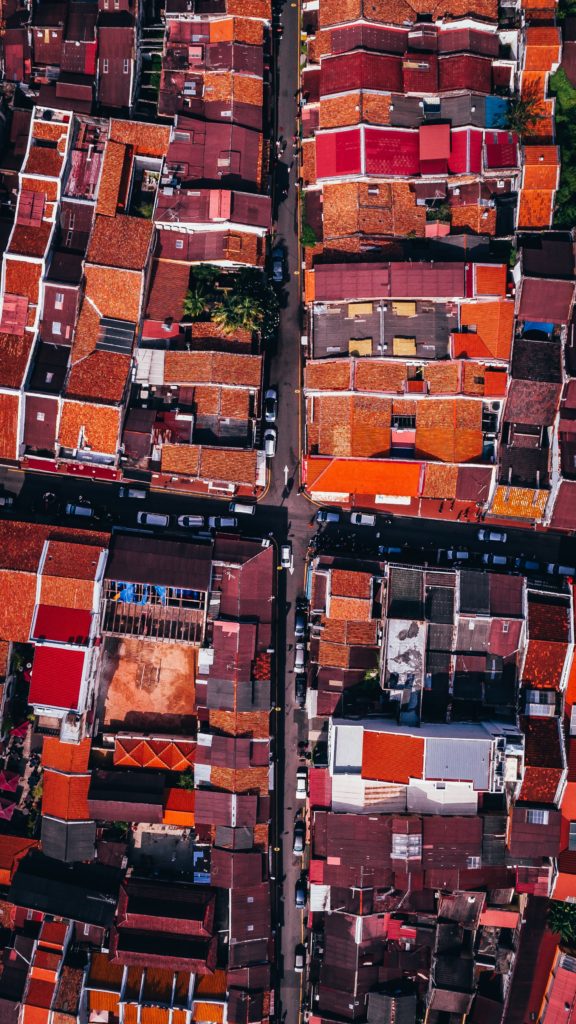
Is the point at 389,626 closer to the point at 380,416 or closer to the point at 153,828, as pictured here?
the point at 380,416

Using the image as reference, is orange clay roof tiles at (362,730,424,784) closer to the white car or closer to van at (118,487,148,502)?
the white car

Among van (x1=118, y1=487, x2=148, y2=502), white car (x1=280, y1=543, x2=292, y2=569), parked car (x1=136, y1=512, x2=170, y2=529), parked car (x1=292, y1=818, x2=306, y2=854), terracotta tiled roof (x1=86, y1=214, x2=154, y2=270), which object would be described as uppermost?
terracotta tiled roof (x1=86, y1=214, x2=154, y2=270)

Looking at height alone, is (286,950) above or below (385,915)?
below

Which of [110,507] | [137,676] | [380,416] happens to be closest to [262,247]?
[380,416]

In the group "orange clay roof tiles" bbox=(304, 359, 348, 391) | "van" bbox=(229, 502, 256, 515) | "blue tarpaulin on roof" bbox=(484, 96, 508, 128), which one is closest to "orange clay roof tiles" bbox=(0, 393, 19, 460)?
"van" bbox=(229, 502, 256, 515)

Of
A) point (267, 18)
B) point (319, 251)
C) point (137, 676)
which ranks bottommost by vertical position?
point (137, 676)

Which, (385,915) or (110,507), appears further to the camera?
(110,507)
